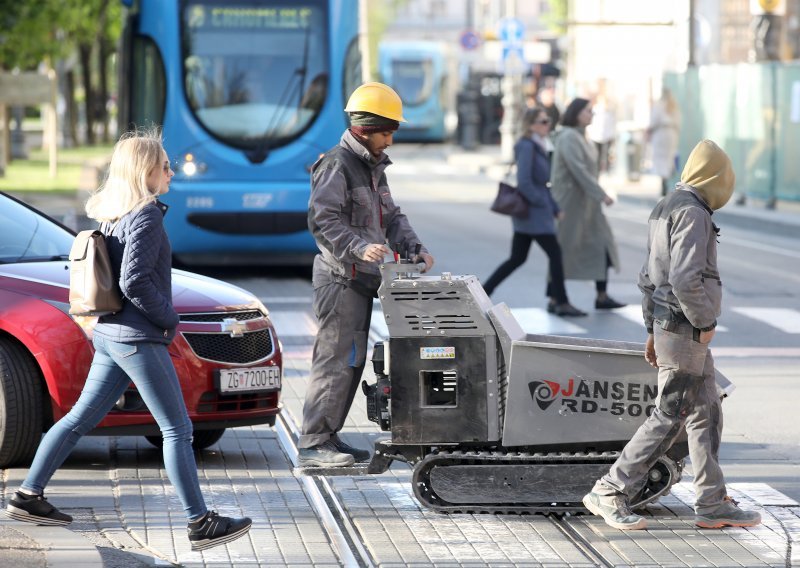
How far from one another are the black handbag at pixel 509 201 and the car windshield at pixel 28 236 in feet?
17.1

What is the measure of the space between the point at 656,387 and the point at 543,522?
29.2 inches

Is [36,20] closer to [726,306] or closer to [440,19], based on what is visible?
[726,306]

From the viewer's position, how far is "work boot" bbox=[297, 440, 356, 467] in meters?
7.05

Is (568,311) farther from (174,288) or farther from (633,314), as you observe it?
(174,288)

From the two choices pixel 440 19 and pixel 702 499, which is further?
pixel 440 19

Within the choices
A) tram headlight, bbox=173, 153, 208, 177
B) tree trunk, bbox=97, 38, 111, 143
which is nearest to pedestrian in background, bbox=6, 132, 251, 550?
tram headlight, bbox=173, 153, 208, 177

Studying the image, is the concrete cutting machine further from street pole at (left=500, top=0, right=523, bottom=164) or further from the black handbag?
street pole at (left=500, top=0, right=523, bottom=164)

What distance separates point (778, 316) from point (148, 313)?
29.3 ft

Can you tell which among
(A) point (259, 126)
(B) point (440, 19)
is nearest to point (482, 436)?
(A) point (259, 126)

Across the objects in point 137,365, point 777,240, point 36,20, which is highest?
point 36,20

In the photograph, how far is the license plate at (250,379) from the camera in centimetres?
745

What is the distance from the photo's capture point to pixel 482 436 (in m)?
6.63

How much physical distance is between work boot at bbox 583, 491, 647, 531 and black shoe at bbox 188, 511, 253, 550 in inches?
58.1

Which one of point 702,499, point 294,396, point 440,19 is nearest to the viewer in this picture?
point 702,499
